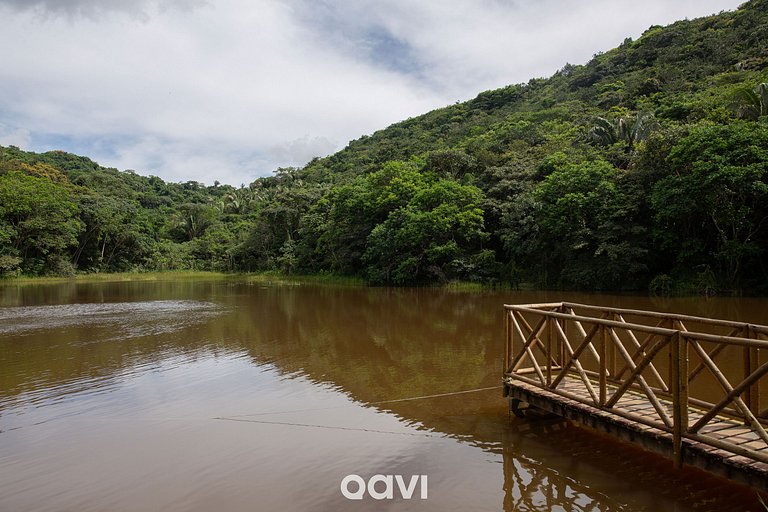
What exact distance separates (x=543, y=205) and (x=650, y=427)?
23996 millimetres

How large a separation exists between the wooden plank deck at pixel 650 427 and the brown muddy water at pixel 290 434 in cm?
39

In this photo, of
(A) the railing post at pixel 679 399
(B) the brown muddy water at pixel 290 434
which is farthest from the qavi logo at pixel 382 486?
(A) the railing post at pixel 679 399

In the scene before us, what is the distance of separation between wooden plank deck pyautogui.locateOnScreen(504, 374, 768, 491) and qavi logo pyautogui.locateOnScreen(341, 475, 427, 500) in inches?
80.4

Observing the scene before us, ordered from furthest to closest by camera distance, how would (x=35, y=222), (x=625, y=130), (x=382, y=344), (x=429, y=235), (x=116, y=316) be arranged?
(x=35, y=222) → (x=429, y=235) → (x=625, y=130) → (x=116, y=316) → (x=382, y=344)

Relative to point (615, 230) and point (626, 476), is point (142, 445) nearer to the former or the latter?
point (626, 476)

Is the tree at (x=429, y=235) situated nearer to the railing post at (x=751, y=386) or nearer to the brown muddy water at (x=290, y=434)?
the brown muddy water at (x=290, y=434)

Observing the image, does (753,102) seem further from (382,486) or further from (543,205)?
(382,486)

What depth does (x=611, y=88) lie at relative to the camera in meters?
55.1

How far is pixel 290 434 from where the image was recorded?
6.94m

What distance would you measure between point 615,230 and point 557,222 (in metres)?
2.92

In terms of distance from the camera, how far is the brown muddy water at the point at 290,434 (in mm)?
5043

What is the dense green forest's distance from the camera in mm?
23047

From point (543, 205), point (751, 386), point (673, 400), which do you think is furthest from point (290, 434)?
point (543, 205)

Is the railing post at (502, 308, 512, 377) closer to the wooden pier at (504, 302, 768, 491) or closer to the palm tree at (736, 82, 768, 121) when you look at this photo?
the wooden pier at (504, 302, 768, 491)
